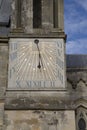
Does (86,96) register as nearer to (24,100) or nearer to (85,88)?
(85,88)

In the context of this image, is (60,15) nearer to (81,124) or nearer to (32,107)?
(32,107)

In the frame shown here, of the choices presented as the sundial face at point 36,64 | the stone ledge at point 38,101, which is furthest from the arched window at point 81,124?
the sundial face at point 36,64

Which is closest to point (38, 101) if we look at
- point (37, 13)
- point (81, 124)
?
point (81, 124)

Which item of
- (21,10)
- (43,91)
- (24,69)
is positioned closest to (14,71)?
(24,69)

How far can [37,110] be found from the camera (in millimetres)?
19031

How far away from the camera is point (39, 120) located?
18.8 meters

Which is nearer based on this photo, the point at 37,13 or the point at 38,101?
the point at 38,101

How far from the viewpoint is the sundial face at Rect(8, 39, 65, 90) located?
64.3 feet

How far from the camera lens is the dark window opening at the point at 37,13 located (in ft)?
70.4

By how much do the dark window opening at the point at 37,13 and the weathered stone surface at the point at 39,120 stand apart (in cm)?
501

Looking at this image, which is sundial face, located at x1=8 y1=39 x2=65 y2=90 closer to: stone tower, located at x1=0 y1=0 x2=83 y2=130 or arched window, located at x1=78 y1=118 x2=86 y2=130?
stone tower, located at x1=0 y1=0 x2=83 y2=130

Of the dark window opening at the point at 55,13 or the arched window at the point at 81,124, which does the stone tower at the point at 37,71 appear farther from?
the arched window at the point at 81,124

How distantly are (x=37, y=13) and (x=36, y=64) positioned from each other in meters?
3.22

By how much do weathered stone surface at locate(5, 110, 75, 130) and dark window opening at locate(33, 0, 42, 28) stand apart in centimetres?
501
